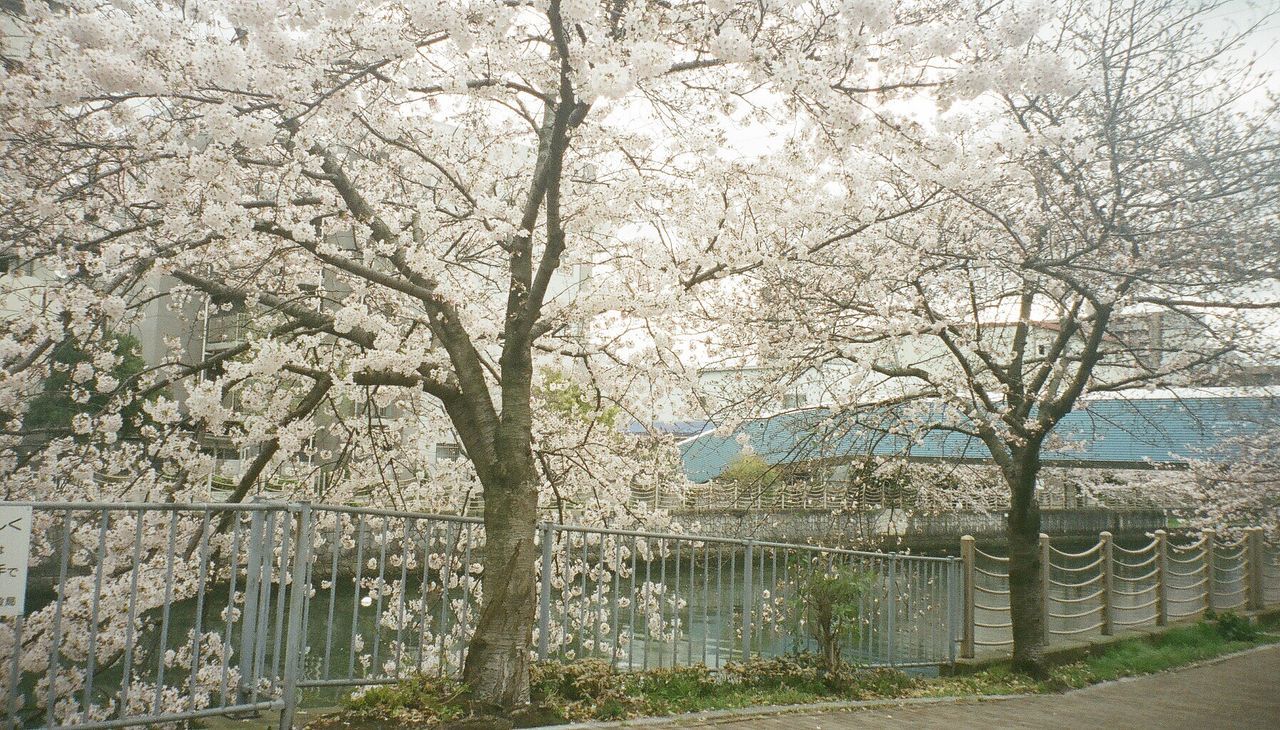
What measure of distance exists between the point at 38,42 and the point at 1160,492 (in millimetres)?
17737

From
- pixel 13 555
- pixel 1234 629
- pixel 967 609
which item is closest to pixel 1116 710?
pixel 967 609

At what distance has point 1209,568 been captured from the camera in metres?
14.3

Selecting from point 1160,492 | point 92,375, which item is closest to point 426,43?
point 92,375

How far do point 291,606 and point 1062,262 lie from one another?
675 centimetres

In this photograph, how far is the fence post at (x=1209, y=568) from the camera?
46.3 ft

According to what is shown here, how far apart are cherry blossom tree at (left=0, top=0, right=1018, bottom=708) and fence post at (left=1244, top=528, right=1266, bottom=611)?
11440 millimetres

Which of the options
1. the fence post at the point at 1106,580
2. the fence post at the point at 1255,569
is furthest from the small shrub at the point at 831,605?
the fence post at the point at 1255,569

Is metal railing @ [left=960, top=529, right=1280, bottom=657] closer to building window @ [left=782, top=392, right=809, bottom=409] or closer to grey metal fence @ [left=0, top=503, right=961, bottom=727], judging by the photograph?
grey metal fence @ [left=0, top=503, right=961, bottom=727]

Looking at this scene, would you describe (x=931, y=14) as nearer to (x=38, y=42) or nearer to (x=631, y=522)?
(x=38, y=42)

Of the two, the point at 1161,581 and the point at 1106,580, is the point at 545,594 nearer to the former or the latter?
the point at 1106,580

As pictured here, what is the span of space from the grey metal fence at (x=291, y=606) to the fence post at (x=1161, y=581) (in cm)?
488

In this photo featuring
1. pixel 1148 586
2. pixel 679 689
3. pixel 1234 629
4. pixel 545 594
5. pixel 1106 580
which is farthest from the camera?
pixel 1148 586

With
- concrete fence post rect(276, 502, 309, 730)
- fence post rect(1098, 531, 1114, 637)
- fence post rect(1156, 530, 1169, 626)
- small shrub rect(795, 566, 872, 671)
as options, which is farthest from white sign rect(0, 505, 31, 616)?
fence post rect(1156, 530, 1169, 626)

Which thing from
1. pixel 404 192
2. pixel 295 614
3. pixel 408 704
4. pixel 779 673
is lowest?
pixel 779 673
